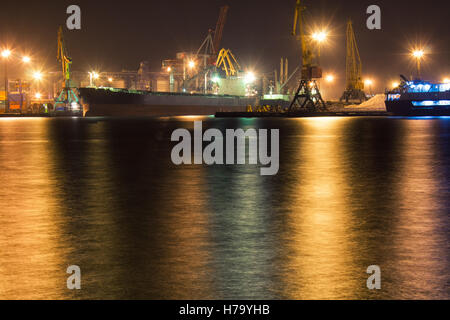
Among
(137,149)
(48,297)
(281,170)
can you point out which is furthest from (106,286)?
(137,149)

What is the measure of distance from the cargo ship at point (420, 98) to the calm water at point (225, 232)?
299 ft

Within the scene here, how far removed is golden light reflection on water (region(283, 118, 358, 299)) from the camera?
256 inches

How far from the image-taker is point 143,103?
466 feet

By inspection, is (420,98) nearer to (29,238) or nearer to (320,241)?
(320,241)

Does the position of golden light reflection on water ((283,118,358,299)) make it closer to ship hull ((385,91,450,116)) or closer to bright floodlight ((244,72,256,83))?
ship hull ((385,91,450,116))

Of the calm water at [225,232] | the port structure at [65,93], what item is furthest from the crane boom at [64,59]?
the calm water at [225,232]

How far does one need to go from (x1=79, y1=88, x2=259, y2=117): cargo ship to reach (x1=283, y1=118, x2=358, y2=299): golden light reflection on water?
124 meters

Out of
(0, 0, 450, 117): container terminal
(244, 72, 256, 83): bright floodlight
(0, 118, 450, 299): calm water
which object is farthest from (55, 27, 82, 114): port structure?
(0, 118, 450, 299): calm water

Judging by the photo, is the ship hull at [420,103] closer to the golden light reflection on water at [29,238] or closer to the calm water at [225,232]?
the calm water at [225,232]

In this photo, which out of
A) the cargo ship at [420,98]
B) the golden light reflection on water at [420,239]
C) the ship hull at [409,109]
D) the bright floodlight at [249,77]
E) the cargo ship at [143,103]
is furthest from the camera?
the bright floodlight at [249,77]

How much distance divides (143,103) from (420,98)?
6270cm

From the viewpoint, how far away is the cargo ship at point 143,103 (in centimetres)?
13600
